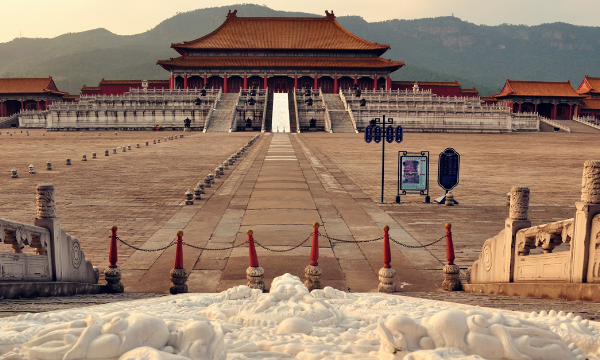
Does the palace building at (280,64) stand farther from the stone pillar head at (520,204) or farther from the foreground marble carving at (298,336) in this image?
the foreground marble carving at (298,336)

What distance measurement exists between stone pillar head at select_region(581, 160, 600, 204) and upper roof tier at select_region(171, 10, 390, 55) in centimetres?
6392

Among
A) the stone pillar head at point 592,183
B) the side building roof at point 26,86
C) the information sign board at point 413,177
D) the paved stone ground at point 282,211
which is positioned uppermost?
the side building roof at point 26,86

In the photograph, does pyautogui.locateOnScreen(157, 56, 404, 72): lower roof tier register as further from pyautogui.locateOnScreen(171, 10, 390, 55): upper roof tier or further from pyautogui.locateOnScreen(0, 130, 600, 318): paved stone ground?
pyautogui.locateOnScreen(0, 130, 600, 318): paved stone ground

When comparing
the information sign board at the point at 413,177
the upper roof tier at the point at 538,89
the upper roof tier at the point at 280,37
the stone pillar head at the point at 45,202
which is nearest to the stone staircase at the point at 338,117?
the upper roof tier at the point at 280,37

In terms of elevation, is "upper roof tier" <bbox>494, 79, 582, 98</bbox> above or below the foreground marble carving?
above

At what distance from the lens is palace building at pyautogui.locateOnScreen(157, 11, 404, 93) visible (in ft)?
218

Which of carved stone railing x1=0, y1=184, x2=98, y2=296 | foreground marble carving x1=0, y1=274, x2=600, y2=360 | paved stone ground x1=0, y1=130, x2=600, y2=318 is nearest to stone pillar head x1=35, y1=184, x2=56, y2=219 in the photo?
carved stone railing x1=0, y1=184, x2=98, y2=296

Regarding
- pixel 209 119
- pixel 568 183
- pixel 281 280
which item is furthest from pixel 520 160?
pixel 209 119

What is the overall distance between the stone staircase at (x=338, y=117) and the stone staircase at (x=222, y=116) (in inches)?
399

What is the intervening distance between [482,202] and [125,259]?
368 inches

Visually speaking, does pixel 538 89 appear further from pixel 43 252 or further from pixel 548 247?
pixel 43 252

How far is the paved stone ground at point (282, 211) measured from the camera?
780 cm

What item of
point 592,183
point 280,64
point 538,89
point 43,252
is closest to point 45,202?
point 43,252

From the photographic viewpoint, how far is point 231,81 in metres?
68.2
